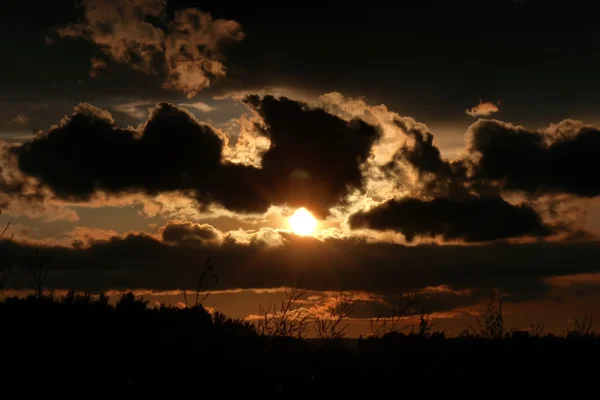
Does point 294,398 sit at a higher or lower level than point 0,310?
lower

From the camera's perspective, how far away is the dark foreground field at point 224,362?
955cm

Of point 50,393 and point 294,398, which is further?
point 294,398

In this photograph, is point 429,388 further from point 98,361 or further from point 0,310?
point 0,310

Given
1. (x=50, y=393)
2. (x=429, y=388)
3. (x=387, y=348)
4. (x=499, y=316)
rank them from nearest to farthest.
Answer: (x=50, y=393)
(x=429, y=388)
(x=387, y=348)
(x=499, y=316)

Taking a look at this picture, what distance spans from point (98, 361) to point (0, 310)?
4212 mm

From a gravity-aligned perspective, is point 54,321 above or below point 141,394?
above

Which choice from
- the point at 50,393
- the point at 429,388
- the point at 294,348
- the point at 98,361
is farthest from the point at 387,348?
the point at 50,393

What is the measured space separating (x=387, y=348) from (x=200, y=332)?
4.66 meters

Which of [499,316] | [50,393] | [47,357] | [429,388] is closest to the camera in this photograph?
[50,393]

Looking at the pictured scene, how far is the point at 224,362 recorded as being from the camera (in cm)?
1119

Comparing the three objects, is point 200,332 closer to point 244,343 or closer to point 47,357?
point 244,343

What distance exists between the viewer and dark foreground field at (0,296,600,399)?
9.55 m

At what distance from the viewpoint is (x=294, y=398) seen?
10.2 meters

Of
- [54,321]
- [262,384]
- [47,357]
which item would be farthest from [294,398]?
[54,321]
